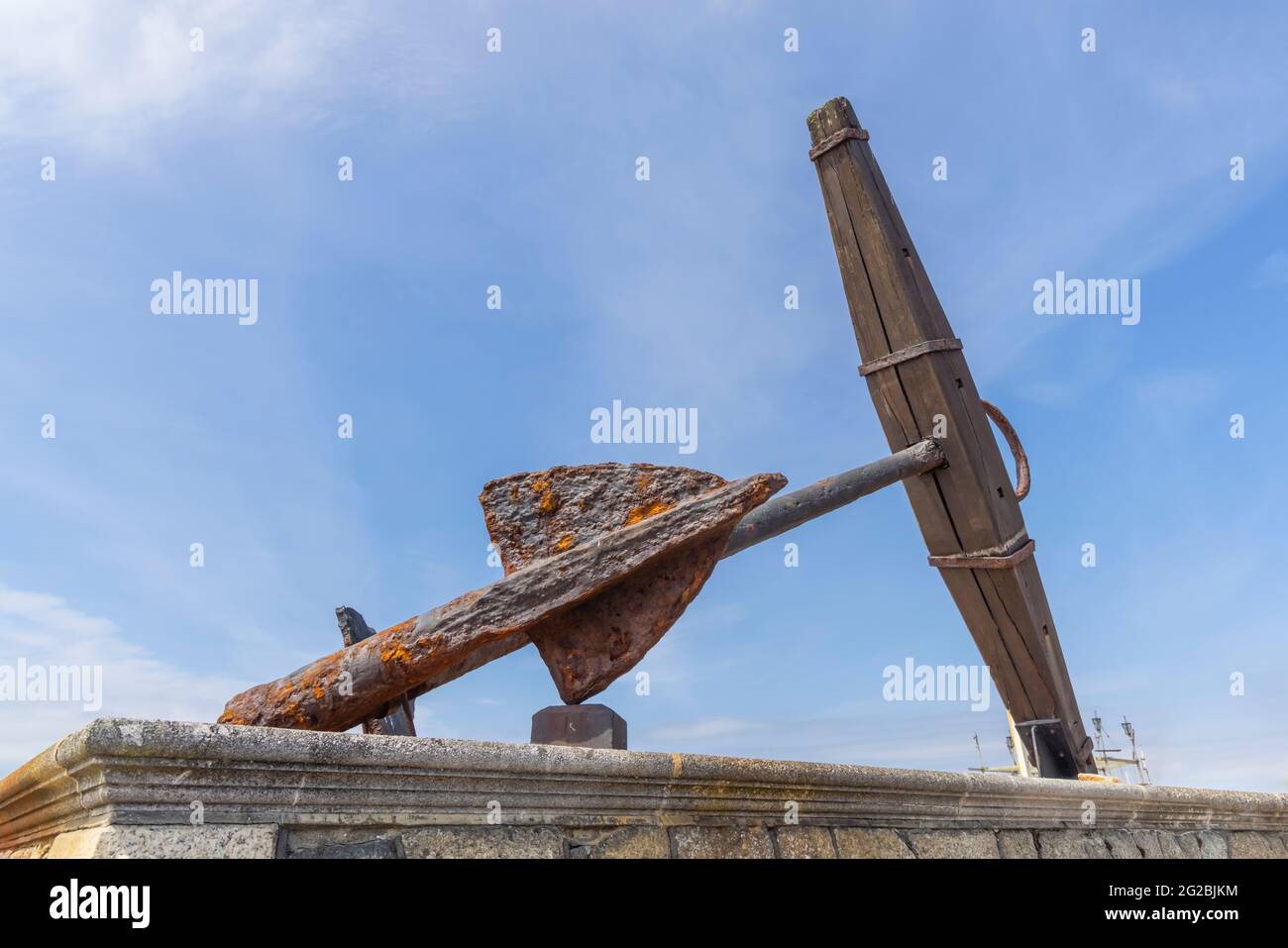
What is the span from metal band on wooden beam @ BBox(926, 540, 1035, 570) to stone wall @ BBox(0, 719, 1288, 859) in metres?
1.94

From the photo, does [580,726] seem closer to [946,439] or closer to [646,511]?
[646,511]

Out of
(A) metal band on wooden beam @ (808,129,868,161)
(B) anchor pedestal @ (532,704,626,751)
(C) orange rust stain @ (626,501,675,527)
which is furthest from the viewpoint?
(A) metal band on wooden beam @ (808,129,868,161)

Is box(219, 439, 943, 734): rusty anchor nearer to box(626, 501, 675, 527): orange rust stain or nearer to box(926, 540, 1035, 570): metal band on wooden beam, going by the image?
box(626, 501, 675, 527): orange rust stain

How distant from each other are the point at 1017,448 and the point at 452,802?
4.45 metres

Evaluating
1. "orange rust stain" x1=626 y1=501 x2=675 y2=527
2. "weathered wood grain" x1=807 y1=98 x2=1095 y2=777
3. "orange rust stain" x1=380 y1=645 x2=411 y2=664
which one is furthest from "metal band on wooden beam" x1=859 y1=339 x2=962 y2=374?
"orange rust stain" x1=380 y1=645 x2=411 y2=664

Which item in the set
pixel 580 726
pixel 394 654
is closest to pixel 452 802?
pixel 580 726

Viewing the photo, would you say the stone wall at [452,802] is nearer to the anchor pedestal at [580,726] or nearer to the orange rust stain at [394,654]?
the anchor pedestal at [580,726]

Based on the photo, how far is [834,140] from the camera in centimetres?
538

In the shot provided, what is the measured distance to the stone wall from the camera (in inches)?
70.6

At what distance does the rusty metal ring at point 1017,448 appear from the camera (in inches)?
217
